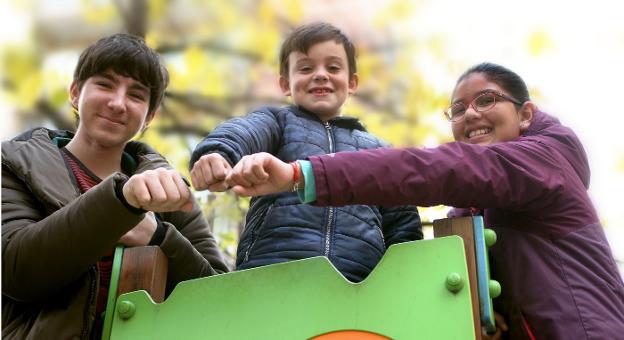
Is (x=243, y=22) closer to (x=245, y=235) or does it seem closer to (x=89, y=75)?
(x=89, y=75)

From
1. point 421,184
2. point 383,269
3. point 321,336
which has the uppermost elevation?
point 421,184

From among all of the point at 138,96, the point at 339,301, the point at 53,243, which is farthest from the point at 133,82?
the point at 339,301

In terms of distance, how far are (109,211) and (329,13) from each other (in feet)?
9.74

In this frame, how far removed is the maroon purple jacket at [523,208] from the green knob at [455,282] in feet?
0.79

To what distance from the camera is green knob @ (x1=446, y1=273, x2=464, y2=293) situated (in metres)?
1.50

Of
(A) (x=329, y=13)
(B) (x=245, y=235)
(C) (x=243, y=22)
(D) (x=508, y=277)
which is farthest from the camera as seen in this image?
(C) (x=243, y=22)

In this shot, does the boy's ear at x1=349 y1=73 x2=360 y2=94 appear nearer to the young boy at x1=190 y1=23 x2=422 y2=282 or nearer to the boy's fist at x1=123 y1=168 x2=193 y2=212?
the young boy at x1=190 y1=23 x2=422 y2=282

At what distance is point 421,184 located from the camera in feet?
5.45

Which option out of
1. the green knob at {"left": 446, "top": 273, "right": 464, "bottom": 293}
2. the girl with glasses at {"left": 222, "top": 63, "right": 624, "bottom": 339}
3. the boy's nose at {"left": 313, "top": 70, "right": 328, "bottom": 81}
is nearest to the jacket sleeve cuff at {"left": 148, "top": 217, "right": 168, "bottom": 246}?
the girl with glasses at {"left": 222, "top": 63, "right": 624, "bottom": 339}

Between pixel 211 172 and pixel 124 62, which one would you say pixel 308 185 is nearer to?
pixel 211 172

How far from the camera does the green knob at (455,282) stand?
150 cm

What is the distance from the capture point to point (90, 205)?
1.69 meters

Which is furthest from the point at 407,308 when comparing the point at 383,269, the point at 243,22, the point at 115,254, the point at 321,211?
the point at 243,22

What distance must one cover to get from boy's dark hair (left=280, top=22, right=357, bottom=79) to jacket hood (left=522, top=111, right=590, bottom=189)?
710 millimetres
